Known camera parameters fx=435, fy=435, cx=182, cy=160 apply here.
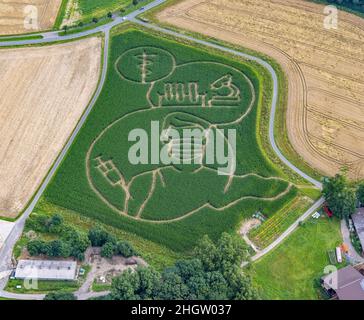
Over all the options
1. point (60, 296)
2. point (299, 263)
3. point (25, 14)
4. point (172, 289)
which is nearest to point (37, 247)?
point (60, 296)

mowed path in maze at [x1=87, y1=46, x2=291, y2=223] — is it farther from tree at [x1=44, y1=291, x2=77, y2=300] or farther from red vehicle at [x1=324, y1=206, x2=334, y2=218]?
tree at [x1=44, y1=291, x2=77, y2=300]

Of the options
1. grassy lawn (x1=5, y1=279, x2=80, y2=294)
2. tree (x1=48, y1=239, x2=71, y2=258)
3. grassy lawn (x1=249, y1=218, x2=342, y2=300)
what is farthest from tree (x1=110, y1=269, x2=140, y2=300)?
grassy lawn (x1=249, y1=218, x2=342, y2=300)

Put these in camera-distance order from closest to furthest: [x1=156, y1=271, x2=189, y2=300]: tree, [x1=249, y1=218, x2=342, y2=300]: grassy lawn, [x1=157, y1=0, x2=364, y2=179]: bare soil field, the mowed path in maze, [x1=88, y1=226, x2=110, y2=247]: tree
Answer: [x1=156, y1=271, x2=189, y2=300]: tree < [x1=249, y1=218, x2=342, y2=300]: grassy lawn < [x1=88, y1=226, x2=110, y2=247]: tree < the mowed path in maze < [x1=157, y1=0, x2=364, y2=179]: bare soil field

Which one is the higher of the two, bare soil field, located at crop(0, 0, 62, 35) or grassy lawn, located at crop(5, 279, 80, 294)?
bare soil field, located at crop(0, 0, 62, 35)

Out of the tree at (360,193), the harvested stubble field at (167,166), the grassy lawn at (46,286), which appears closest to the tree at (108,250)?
the harvested stubble field at (167,166)

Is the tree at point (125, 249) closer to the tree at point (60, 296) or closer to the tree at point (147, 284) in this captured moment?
the tree at point (147, 284)

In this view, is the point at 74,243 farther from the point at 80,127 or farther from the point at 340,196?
the point at 340,196
